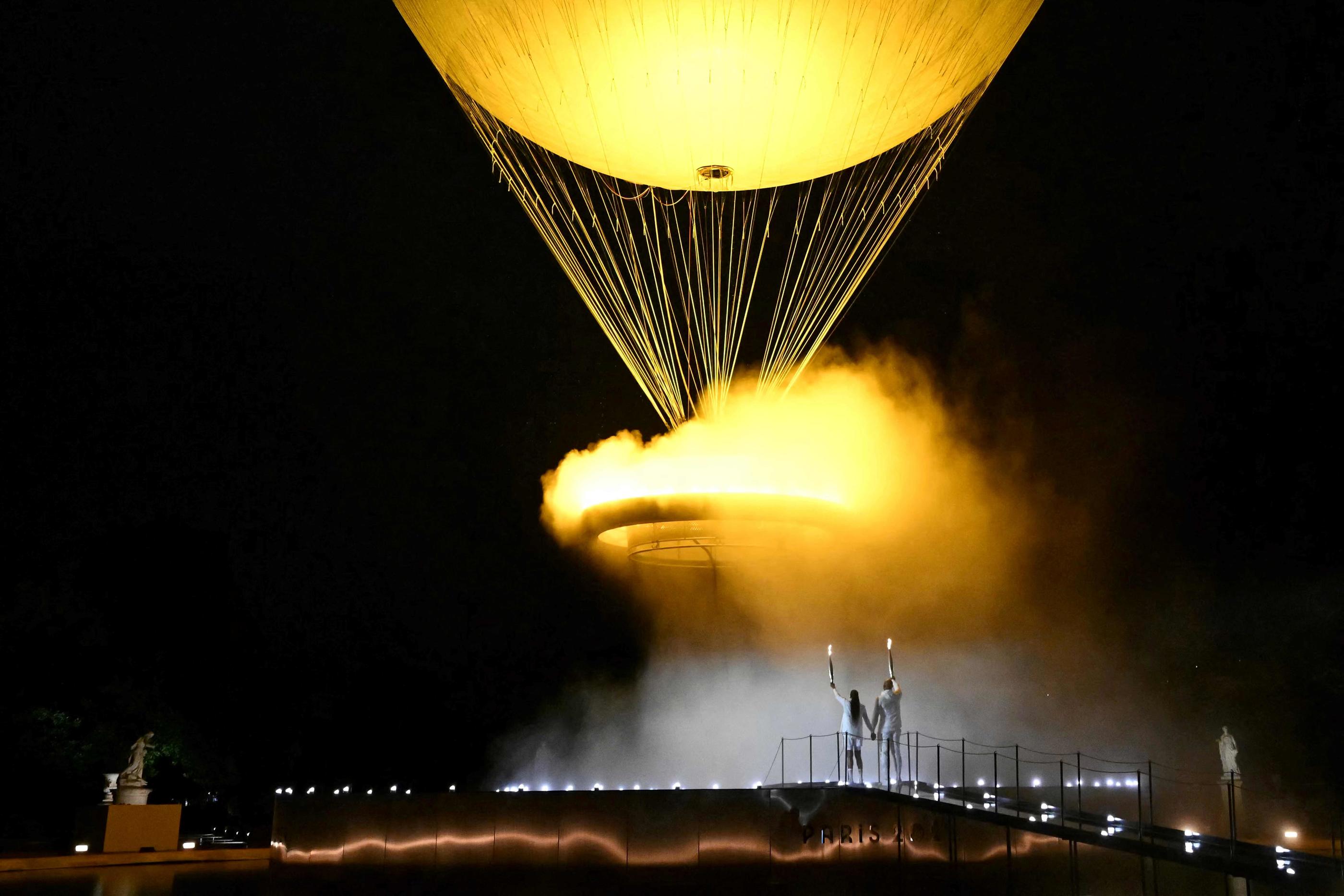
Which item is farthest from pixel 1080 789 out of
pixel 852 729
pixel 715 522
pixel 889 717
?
Answer: pixel 715 522

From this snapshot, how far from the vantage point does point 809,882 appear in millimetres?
12883

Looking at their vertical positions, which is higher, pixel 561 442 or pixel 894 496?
pixel 561 442

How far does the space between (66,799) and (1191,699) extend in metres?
22.0

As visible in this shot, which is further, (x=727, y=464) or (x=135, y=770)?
(x=135, y=770)

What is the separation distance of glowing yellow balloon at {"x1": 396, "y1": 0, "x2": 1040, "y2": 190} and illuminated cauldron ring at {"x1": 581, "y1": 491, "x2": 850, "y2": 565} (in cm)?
361

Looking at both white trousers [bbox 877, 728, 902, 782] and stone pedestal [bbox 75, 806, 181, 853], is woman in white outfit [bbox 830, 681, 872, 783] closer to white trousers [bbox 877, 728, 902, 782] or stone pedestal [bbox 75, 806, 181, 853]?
white trousers [bbox 877, 728, 902, 782]

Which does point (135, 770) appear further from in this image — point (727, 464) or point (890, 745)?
point (727, 464)

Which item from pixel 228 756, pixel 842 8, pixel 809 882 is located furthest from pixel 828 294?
pixel 228 756

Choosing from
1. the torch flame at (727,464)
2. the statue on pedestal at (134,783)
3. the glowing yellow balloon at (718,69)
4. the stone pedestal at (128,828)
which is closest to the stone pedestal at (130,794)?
the statue on pedestal at (134,783)

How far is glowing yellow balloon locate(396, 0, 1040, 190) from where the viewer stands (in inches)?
350

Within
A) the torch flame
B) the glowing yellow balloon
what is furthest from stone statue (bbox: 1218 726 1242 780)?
the glowing yellow balloon

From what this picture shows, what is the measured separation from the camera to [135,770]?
17391mm

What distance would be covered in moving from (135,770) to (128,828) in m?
1.27

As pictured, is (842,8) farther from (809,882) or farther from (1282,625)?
(1282,625)
